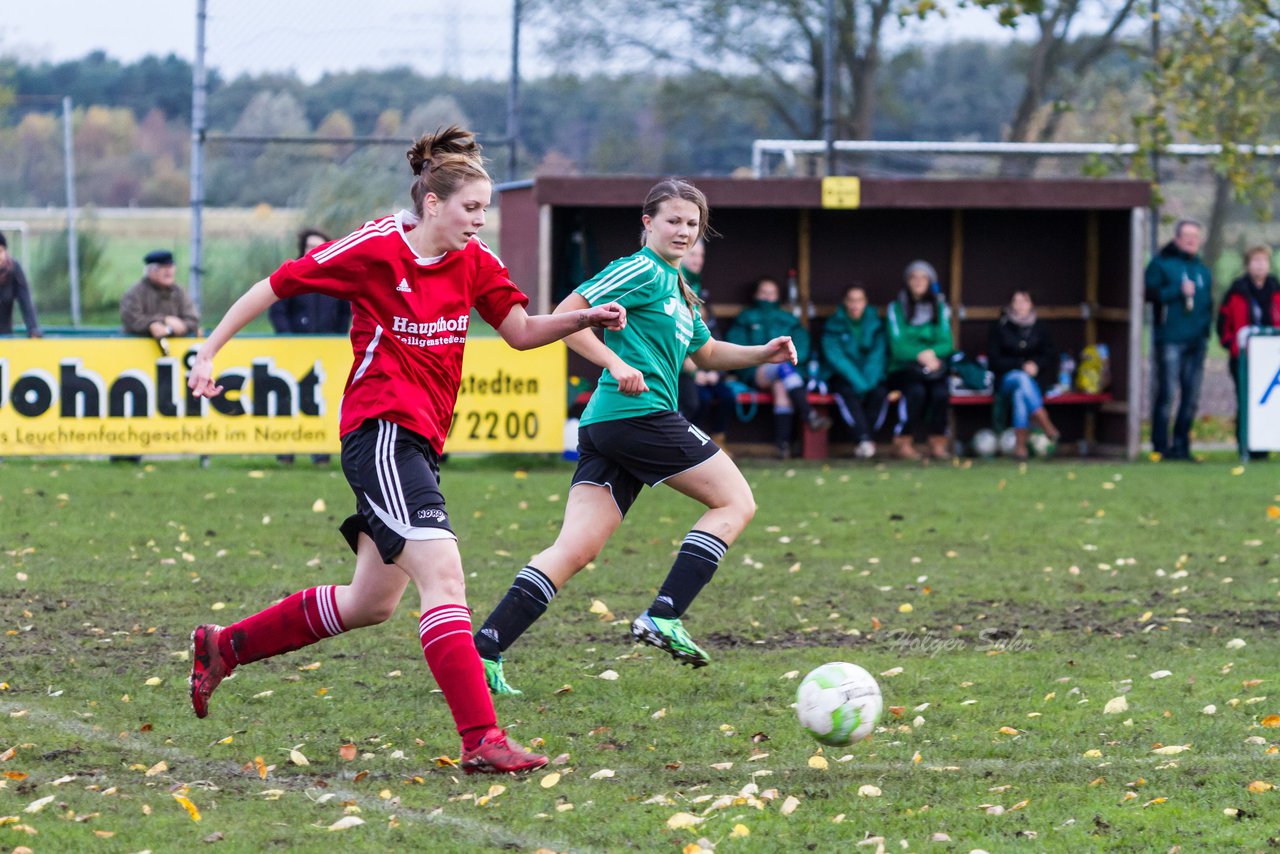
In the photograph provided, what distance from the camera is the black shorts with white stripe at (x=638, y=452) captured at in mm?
6254

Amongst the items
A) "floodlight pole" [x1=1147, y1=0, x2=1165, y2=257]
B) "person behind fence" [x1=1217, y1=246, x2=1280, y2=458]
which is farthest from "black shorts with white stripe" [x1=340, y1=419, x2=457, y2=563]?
"floodlight pole" [x1=1147, y1=0, x2=1165, y2=257]

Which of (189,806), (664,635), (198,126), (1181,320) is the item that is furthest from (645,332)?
(1181,320)

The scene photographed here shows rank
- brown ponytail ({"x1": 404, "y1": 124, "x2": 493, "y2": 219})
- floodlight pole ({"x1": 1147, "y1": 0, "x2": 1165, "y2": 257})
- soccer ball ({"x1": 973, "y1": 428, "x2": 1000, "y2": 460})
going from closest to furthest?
brown ponytail ({"x1": 404, "y1": 124, "x2": 493, "y2": 219})
soccer ball ({"x1": 973, "y1": 428, "x2": 1000, "y2": 460})
floodlight pole ({"x1": 1147, "y1": 0, "x2": 1165, "y2": 257})

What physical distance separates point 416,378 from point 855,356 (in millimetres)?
10843

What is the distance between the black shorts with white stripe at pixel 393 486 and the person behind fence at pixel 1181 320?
1196cm

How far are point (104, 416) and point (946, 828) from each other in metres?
10.8

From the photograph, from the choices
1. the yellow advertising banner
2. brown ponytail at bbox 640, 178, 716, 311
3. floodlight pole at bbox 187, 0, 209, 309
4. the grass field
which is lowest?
the grass field

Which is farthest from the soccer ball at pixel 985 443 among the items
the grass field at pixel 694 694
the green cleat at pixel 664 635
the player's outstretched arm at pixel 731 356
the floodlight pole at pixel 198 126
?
the green cleat at pixel 664 635

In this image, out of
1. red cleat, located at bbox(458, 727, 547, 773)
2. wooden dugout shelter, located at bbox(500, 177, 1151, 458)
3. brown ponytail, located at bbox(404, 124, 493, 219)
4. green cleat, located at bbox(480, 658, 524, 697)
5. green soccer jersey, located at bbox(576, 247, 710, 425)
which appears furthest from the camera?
wooden dugout shelter, located at bbox(500, 177, 1151, 458)

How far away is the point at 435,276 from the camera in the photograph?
209 inches

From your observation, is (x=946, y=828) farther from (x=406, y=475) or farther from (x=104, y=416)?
(x=104, y=416)

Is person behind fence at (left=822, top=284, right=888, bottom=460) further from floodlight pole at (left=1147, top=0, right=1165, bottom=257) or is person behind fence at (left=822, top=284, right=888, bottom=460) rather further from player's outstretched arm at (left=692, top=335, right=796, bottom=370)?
player's outstretched arm at (left=692, top=335, right=796, bottom=370)

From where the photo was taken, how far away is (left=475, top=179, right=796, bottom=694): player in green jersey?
6184 millimetres

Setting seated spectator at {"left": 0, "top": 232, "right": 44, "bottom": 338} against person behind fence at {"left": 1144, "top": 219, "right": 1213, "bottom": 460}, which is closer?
seated spectator at {"left": 0, "top": 232, "right": 44, "bottom": 338}
